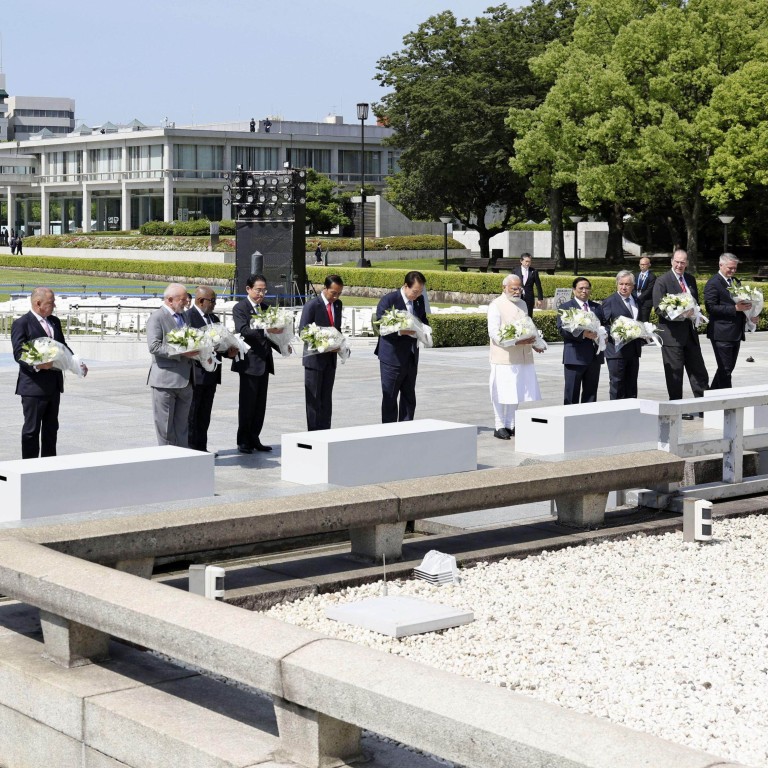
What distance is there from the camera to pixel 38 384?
408 inches

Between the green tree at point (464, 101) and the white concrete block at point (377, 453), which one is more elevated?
the green tree at point (464, 101)

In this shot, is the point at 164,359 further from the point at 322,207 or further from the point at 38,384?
the point at 322,207

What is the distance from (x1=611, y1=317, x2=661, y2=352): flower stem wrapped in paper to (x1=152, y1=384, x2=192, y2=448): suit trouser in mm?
4751

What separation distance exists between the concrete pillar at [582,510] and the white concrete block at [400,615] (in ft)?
7.02

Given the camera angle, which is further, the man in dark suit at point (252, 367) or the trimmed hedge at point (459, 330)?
the trimmed hedge at point (459, 330)

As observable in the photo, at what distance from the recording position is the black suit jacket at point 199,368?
11.0 m

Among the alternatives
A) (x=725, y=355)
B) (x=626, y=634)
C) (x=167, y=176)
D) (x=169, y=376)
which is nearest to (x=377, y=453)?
(x=626, y=634)

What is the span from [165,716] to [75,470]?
2.76m

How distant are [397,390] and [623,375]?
8.87ft

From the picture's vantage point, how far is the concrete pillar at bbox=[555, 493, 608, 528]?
28.2 ft

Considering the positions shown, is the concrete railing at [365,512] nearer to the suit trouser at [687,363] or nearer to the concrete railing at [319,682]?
the concrete railing at [319,682]

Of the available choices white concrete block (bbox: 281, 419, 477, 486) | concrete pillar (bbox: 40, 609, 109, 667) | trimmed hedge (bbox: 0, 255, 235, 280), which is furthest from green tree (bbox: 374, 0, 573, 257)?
concrete pillar (bbox: 40, 609, 109, 667)

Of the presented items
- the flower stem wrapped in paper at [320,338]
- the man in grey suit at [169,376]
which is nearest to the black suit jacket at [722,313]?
the flower stem wrapped in paper at [320,338]

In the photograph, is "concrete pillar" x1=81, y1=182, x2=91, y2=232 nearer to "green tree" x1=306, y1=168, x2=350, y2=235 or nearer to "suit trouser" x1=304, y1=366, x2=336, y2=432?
"green tree" x1=306, y1=168, x2=350, y2=235
